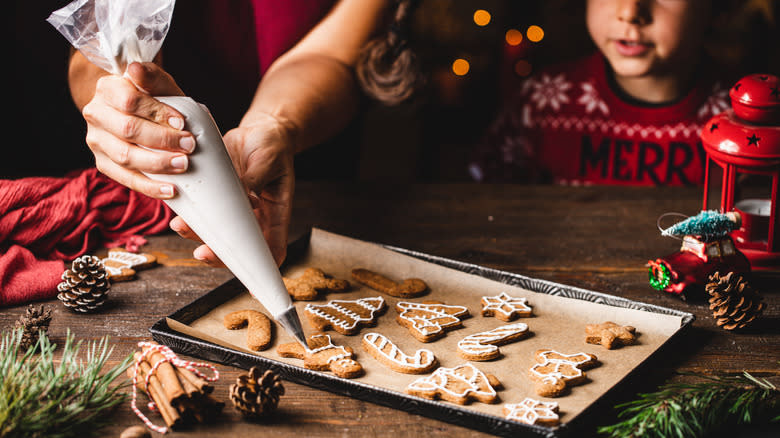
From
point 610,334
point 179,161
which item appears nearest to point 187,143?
point 179,161

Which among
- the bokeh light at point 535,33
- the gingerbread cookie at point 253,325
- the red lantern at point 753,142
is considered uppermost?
the bokeh light at point 535,33

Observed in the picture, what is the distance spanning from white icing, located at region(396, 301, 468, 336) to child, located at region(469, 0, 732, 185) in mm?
1126

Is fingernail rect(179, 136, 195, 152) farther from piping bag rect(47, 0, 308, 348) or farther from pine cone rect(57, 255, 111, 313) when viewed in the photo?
pine cone rect(57, 255, 111, 313)

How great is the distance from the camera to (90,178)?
1.55 metres

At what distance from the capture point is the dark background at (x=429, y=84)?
1.86m

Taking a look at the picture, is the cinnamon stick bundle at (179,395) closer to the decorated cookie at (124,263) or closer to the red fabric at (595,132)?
the decorated cookie at (124,263)

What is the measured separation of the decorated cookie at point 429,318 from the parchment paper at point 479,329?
0.01 metres

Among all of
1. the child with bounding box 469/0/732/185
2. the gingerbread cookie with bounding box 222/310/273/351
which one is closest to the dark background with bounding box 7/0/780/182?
the child with bounding box 469/0/732/185

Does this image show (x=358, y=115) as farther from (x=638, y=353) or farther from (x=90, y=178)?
(x=638, y=353)

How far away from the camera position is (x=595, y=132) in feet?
7.63

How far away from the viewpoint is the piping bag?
3.23 ft

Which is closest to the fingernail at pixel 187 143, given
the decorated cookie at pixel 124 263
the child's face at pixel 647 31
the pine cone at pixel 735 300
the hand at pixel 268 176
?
the hand at pixel 268 176

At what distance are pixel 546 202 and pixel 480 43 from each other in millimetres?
1700

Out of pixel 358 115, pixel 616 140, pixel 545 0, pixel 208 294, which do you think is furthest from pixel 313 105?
pixel 545 0
